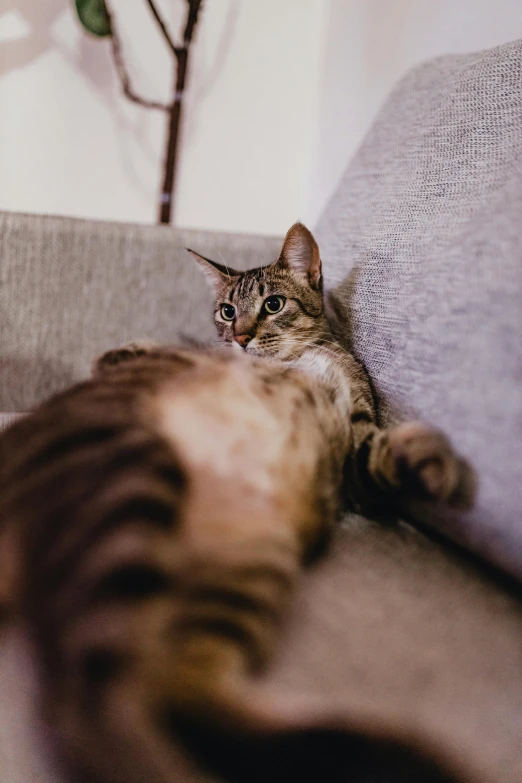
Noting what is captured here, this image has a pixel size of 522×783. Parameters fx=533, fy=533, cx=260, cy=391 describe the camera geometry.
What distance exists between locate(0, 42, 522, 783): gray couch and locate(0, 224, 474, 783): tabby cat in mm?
34

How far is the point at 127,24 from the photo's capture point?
1.60 metres

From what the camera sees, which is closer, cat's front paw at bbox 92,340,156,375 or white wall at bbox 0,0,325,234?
cat's front paw at bbox 92,340,156,375

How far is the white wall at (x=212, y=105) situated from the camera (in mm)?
1539

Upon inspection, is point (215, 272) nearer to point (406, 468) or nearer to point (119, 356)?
point (119, 356)

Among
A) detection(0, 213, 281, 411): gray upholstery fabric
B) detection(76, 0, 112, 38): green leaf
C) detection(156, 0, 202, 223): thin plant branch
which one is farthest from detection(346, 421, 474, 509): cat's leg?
detection(76, 0, 112, 38): green leaf

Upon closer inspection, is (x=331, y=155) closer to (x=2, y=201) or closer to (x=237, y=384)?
(x=2, y=201)

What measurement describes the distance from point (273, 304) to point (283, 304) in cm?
2

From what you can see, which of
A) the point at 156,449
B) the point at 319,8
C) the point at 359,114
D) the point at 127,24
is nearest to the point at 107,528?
the point at 156,449

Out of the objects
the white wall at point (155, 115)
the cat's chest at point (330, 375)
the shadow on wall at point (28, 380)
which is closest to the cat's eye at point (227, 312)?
the cat's chest at point (330, 375)

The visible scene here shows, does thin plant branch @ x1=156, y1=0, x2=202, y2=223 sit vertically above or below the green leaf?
below

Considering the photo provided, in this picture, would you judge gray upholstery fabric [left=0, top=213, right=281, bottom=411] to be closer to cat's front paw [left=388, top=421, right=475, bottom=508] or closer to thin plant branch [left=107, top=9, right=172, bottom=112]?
thin plant branch [left=107, top=9, right=172, bottom=112]

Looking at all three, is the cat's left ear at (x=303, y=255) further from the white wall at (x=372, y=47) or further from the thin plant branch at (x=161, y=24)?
the thin plant branch at (x=161, y=24)

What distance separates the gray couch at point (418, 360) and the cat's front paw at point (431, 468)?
1cm

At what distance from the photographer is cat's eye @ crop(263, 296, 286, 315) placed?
951mm
